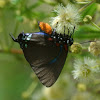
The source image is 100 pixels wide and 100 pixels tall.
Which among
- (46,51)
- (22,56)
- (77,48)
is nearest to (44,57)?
(46,51)

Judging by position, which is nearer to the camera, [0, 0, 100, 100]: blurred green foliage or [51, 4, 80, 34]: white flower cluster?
[51, 4, 80, 34]: white flower cluster

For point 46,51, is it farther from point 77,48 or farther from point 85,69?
point 85,69

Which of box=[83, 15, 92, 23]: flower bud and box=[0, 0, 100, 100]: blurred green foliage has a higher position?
box=[83, 15, 92, 23]: flower bud

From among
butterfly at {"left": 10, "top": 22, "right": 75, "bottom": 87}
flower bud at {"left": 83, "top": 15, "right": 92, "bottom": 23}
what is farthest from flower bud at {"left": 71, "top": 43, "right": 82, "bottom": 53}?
flower bud at {"left": 83, "top": 15, "right": 92, "bottom": 23}

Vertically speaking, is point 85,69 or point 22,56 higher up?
point 85,69

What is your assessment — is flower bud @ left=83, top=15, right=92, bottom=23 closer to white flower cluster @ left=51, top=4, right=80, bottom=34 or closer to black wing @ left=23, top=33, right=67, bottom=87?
white flower cluster @ left=51, top=4, right=80, bottom=34

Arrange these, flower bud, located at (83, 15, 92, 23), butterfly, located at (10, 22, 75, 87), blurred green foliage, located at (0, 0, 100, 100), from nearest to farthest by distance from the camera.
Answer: flower bud, located at (83, 15, 92, 23) < butterfly, located at (10, 22, 75, 87) < blurred green foliage, located at (0, 0, 100, 100)

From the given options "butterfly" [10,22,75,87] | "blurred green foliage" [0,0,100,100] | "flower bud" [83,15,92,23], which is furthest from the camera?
"blurred green foliage" [0,0,100,100]
